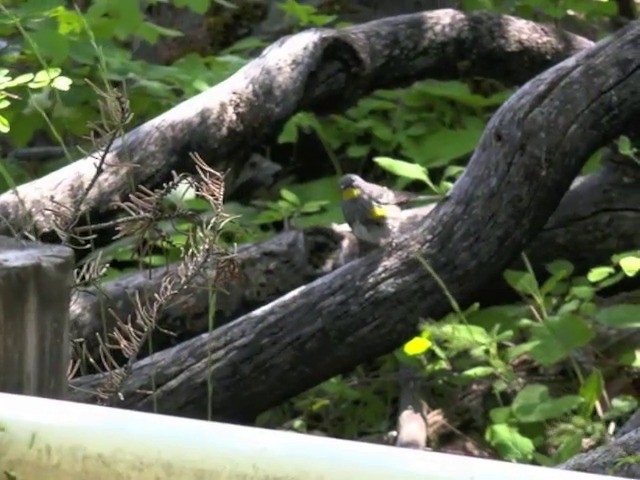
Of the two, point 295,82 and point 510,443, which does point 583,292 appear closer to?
point 510,443

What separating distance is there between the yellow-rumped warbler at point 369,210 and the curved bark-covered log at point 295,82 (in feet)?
1.31

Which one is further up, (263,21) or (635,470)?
(635,470)

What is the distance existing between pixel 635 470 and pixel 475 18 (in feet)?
9.46

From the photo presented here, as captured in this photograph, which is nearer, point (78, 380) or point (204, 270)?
point (204, 270)

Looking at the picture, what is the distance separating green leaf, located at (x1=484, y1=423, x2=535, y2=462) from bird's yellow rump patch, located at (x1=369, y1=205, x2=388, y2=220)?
0.68 metres

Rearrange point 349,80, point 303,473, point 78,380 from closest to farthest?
1. point 303,473
2. point 78,380
3. point 349,80

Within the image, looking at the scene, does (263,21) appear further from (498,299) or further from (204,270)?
(204,270)

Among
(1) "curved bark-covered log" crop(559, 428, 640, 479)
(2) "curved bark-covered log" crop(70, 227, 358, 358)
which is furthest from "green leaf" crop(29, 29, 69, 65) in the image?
(1) "curved bark-covered log" crop(559, 428, 640, 479)

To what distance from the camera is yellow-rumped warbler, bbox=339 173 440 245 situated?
3.41m

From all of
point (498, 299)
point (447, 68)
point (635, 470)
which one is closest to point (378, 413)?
point (498, 299)

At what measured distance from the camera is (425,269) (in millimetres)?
3248

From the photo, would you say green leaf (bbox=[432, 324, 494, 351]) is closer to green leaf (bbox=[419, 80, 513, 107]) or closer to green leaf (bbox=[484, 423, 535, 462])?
green leaf (bbox=[484, 423, 535, 462])

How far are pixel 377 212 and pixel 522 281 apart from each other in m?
0.46

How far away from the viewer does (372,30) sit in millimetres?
4246
